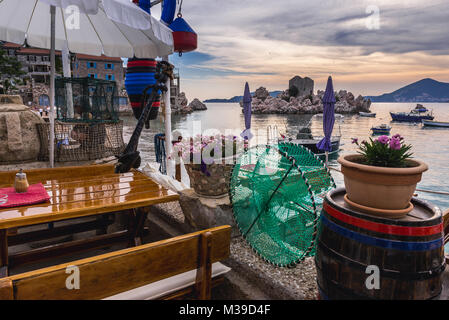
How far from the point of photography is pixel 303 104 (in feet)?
481

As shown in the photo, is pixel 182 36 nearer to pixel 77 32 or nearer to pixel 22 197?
pixel 77 32

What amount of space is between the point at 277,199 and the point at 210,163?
86 cm

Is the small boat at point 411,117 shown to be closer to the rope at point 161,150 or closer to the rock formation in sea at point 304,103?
the rock formation in sea at point 304,103

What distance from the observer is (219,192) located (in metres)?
3.29

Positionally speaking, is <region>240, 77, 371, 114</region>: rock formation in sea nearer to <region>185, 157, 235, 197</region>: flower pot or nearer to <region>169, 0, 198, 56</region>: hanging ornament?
<region>169, 0, 198, 56</region>: hanging ornament

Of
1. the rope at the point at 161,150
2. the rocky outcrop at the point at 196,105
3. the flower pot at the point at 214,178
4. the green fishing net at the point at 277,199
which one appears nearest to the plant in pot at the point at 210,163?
the flower pot at the point at 214,178

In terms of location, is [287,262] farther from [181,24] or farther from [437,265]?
[181,24]

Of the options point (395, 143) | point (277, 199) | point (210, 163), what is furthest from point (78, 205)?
point (395, 143)

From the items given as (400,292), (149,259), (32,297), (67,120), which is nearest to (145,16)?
(149,259)

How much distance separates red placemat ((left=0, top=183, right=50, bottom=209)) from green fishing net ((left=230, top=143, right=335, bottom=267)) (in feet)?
5.74

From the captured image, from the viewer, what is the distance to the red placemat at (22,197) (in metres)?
2.47

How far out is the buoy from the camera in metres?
4.69

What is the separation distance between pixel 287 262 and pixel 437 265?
1.14 m

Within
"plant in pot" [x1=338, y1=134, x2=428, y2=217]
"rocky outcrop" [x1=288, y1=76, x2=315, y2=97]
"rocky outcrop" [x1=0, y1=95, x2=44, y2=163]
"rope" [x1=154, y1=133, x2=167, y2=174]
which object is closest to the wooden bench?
"plant in pot" [x1=338, y1=134, x2=428, y2=217]
